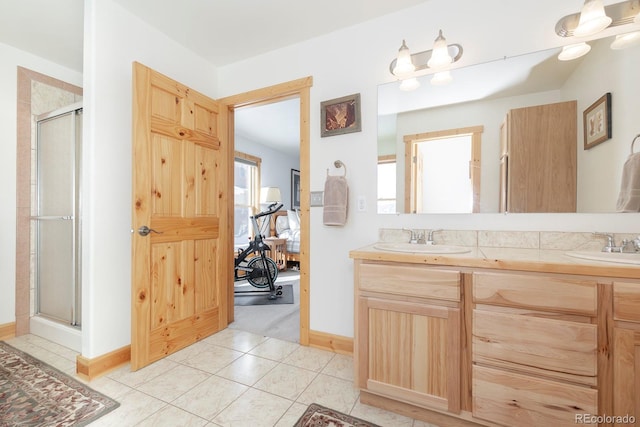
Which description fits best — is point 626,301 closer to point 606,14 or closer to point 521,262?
point 521,262

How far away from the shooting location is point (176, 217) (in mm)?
2082

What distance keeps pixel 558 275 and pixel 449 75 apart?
53.5 inches

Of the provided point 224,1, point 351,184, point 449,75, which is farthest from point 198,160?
point 449,75

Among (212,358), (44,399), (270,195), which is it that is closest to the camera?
(44,399)

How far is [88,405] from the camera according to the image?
4.88 feet

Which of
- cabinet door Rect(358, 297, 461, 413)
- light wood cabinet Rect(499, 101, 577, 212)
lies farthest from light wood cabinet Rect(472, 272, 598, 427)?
light wood cabinet Rect(499, 101, 577, 212)

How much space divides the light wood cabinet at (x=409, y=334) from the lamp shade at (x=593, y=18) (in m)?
1.47

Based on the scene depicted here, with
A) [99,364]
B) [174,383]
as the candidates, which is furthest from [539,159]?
[99,364]

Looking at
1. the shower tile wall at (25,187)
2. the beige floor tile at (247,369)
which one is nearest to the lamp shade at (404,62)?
the beige floor tile at (247,369)

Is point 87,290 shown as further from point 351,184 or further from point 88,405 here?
point 351,184

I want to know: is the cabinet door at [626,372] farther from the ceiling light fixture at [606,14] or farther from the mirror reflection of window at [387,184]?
the ceiling light fixture at [606,14]

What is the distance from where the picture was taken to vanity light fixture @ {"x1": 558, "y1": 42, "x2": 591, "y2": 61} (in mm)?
1517

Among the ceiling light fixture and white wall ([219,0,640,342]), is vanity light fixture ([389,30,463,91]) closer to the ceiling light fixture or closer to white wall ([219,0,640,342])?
white wall ([219,0,640,342])

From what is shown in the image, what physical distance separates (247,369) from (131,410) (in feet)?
2.12
